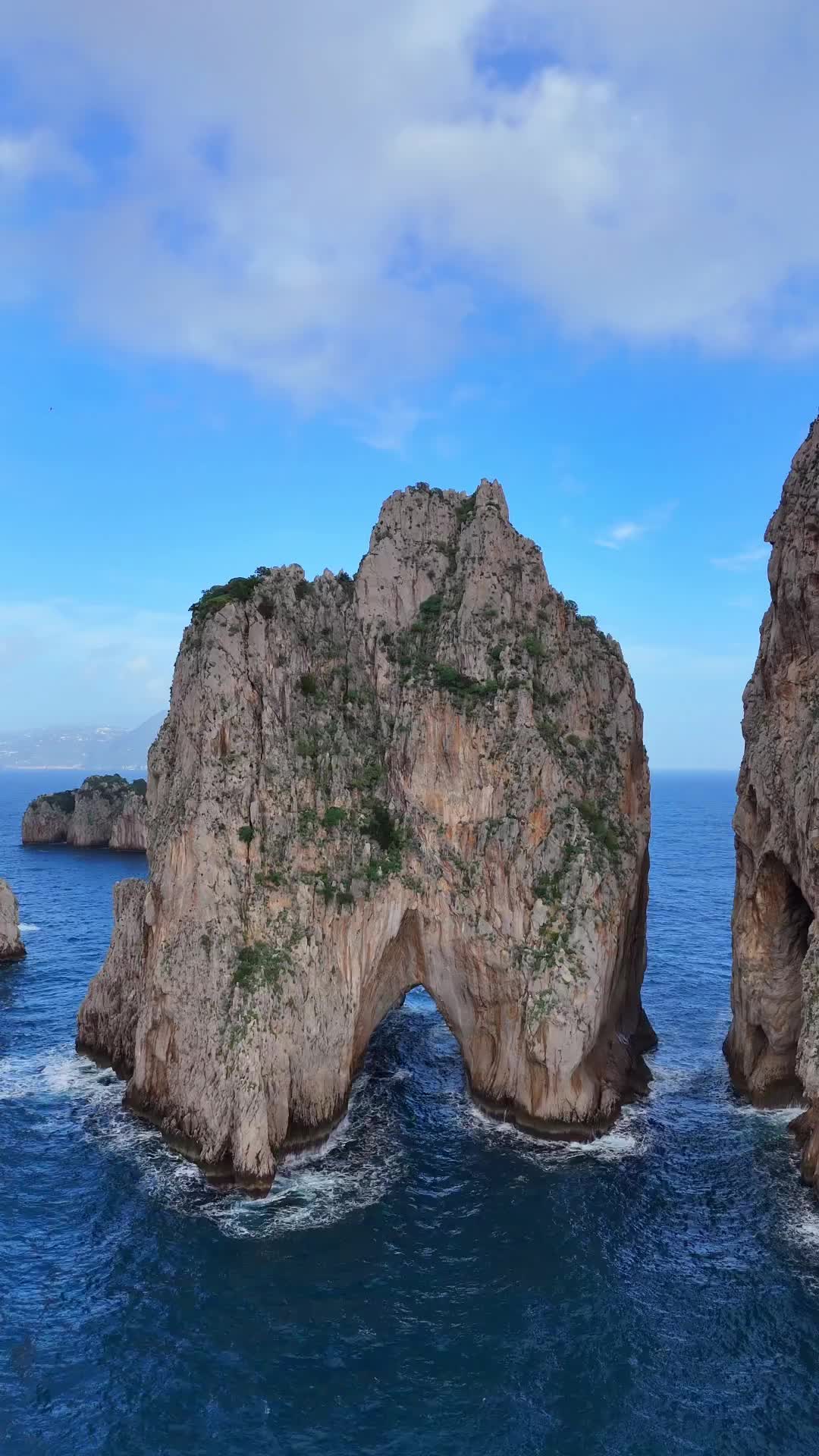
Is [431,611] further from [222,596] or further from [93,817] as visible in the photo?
[93,817]

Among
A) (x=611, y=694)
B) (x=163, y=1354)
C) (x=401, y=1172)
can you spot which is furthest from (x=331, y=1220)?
(x=611, y=694)

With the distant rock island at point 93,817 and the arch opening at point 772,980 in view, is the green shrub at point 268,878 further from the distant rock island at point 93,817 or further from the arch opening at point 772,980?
the distant rock island at point 93,817

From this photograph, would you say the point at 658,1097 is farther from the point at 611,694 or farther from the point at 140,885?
the point at 140,885

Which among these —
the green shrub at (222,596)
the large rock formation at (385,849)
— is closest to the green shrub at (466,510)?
the large rock formation at (385,849)

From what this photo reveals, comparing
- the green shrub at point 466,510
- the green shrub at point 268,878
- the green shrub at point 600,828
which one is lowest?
the green shrub at point 268,878

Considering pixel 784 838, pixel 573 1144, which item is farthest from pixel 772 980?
pixel 573 1144

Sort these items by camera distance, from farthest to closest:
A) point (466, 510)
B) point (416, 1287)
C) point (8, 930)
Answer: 1. point (8, 930)
2. point (466, 510)
3. point (416, 1287)

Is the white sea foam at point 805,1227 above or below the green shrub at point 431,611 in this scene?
below
